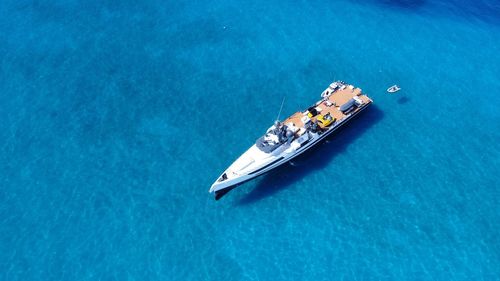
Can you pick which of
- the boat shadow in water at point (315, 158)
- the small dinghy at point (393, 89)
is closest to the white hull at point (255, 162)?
the boat shadow in water at point (315, 158)

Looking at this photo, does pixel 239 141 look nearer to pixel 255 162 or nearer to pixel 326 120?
pixel 255 162

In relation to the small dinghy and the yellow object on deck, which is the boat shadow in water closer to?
the yellow object on deck

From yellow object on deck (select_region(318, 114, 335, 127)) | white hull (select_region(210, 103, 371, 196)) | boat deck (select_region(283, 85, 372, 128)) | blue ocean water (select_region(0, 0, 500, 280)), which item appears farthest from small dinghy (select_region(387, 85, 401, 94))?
white hull (select_region(210, 103, 371, 196))

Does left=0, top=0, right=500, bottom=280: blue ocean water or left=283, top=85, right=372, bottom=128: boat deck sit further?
left=283, top=85, right=372, bottom=128: boat deck

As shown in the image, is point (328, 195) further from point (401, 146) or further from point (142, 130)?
point (142, 130)

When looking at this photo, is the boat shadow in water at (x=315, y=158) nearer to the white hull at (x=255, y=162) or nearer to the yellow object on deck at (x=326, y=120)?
the white hull at (x=255, y=162)

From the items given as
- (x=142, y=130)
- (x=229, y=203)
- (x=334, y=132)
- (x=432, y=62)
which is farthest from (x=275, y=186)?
(x=432, y=62)

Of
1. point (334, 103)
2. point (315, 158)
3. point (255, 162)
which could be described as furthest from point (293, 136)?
point (334, 103)
